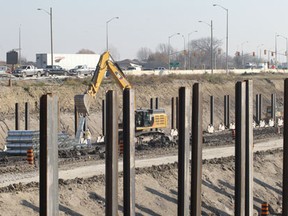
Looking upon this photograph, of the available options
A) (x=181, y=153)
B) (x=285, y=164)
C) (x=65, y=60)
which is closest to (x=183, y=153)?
(x=181, y=153)

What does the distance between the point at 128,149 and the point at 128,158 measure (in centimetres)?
20

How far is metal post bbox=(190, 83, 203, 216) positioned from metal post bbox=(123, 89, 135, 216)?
1558 mm

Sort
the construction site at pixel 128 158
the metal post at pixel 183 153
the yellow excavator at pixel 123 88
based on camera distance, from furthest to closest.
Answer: the yellow excavator at pixel 123 88
the metal post at pixel 183 153
the construction site at pixel 128 158

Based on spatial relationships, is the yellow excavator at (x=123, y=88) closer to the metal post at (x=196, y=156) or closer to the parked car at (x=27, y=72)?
the metal post at (x=196, y=156)

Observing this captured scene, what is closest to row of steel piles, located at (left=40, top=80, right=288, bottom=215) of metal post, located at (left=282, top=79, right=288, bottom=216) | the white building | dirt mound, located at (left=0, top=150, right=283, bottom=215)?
metal post, located at (left=282, top=79, right=288, bottom=216)

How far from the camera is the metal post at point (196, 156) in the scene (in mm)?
16344

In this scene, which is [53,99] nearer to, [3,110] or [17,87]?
[3,110]

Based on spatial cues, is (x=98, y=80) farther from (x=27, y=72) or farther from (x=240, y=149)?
→ (x=27, y=72)

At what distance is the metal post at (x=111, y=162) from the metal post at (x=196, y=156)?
2019 mm

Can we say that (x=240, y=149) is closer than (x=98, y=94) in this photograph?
Yes

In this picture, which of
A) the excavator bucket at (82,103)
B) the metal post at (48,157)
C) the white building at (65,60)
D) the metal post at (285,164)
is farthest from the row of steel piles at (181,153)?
the white building at (65,60)

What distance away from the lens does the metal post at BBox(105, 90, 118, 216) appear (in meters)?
15.2

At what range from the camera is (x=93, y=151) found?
3488 centimetres

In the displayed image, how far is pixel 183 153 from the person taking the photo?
16.1 m
